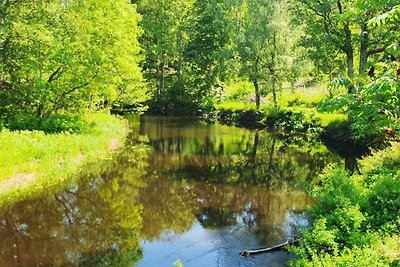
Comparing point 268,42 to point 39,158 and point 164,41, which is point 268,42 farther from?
point 39,158

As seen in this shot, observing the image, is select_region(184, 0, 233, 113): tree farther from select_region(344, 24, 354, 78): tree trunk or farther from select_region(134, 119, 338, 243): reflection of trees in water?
select_region(344, 24, 354, 78): tree trunk

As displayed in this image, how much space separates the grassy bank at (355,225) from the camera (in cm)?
837

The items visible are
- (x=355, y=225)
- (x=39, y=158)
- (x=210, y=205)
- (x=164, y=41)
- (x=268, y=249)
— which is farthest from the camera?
(x=164, y=41)

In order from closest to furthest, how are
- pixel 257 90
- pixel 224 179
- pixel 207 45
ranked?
pixel 224 179, pixel 257 90, pixel 207 45

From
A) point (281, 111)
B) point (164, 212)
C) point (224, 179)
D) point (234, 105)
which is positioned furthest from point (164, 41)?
point (164, 212)

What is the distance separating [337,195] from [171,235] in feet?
18.1

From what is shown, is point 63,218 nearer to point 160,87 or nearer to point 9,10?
point 9,10

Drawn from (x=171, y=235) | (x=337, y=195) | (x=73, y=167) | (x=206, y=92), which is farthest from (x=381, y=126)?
(x=206, y=92)

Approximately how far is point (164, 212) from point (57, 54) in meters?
13.2

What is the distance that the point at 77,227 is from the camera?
47.2 ft

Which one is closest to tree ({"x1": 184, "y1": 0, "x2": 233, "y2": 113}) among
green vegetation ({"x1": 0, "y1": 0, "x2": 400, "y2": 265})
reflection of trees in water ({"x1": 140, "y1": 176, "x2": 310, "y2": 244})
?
green vegetation ({"x1": 0, "y1": 0, "x2": 400, "y2": 265})

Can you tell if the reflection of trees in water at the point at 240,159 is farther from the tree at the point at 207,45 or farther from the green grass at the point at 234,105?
the tree at the point at 207,45

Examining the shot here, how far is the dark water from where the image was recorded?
40.5 feet

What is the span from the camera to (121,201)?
17219mm
